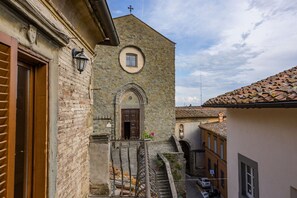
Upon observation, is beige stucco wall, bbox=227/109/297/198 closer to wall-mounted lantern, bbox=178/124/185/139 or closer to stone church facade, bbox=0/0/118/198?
stone church facade, bbox=0/0/118/198

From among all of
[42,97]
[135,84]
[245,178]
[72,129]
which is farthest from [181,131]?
[42,97]

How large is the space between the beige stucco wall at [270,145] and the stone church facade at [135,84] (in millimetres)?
14112

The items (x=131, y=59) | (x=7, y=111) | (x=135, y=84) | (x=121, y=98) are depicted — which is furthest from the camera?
(x=131, y=59)

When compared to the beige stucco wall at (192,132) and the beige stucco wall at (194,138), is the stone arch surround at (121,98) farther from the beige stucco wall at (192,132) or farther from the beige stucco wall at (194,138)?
the beige stucco wall at (192,132)

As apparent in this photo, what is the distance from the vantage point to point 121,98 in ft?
67.8

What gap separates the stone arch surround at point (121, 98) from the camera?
66.5 ft

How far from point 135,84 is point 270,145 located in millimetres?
16285

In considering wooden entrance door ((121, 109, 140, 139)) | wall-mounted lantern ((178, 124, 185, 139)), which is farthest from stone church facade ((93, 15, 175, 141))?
wall-mounted lantern ((178, 124, 185, 139))

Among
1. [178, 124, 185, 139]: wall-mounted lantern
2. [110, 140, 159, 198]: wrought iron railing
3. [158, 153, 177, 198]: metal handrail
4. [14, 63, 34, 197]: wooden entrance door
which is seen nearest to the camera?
[14, 63, 34, 197]: wooden entrance door

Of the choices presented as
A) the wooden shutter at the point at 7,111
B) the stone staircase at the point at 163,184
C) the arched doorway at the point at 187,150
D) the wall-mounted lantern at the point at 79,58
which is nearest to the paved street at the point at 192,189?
the arched doorway at the point at 187,150

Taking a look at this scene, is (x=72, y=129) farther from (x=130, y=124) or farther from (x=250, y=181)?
(x=130, y=124)

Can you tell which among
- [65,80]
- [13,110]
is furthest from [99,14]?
[13,110]

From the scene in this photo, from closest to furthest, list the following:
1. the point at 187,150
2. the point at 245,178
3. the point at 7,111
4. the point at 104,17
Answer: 1. the point at 7,111
2. the point at 104,17
3. the point at 245,178
4. the point at 187,150

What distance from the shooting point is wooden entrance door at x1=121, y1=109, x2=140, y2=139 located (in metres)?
21.1
